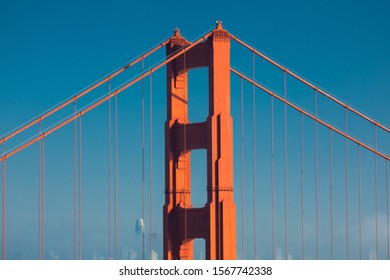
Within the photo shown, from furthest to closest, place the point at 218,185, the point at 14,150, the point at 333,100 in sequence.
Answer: the point at 333,100, the point at 218,185, the point at 14,150

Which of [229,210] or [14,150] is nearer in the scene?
[14,150]
